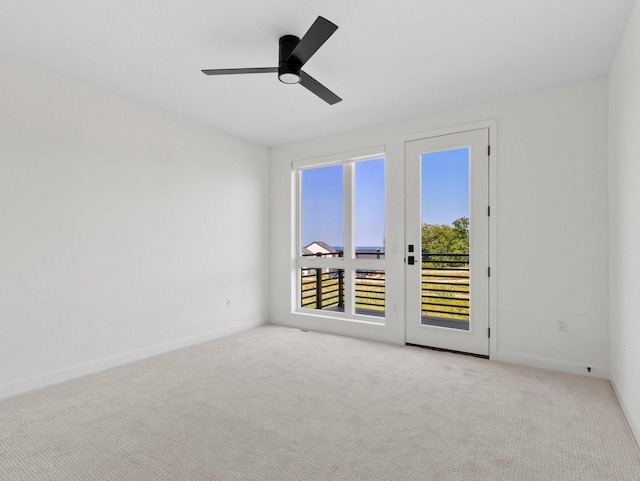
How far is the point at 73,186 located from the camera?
3.01 metres

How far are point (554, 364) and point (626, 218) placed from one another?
1468 millimetres

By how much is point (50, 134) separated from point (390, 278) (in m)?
3.49

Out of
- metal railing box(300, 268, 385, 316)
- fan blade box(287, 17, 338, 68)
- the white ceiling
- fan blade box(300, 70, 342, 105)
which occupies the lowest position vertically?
metal railing box(300, 268, 385, 316)

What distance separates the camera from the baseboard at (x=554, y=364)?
9.61ft

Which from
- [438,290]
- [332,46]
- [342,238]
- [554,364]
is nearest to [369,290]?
[342,238]

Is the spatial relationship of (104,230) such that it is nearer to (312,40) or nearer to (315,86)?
(315,86)

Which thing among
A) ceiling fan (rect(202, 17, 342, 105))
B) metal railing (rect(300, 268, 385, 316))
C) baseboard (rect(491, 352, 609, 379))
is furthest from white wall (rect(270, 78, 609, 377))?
ceiling fan (rect(202, 17, 342, 105))

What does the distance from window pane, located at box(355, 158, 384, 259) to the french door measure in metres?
0.39

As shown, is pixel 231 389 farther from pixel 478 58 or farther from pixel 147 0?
pixel 478 58

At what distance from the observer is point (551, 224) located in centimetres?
313

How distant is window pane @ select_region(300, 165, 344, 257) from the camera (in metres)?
4.59

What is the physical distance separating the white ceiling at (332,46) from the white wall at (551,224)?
0.72ft

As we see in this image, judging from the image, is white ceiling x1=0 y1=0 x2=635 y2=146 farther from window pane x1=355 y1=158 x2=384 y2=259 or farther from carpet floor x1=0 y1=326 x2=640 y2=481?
carpet floor x1=0 y1=326 x2=640 y2=481

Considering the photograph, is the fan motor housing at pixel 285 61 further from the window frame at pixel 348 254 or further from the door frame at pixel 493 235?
the door frame at pixel 493 235
